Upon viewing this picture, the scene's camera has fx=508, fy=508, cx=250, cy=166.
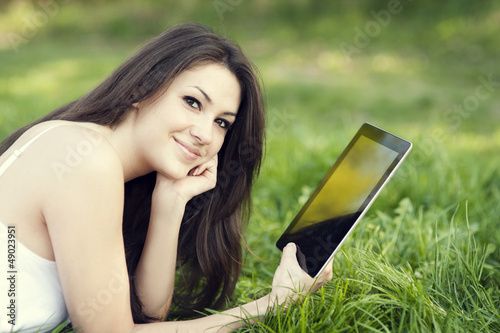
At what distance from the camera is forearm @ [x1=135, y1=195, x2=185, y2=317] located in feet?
6.53

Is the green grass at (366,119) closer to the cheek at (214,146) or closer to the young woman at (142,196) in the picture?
the young woman at (142,196)

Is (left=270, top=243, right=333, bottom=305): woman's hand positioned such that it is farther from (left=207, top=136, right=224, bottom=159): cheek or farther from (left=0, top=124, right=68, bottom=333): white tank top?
(left=0, top=124, right=68, bottom=333): white tank top

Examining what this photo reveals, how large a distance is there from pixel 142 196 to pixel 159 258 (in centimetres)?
35

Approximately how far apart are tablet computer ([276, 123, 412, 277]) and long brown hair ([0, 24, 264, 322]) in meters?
0.35

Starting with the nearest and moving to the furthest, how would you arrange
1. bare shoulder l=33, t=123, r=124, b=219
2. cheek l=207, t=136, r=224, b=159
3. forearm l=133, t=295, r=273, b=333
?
bare shoulder l=33, t=123, r=124, b=219 < forearm l=133, t=295, r=273, b=333 < cheek l=207, t=136, r=224, b=159

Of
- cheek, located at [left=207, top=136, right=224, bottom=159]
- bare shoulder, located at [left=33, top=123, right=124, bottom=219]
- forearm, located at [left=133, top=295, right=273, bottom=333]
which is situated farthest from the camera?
cheek, located at [left=207, top=136, right=224, bottom=159]

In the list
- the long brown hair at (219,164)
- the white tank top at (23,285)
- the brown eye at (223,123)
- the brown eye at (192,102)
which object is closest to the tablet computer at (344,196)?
the long brown hair at (219,164)

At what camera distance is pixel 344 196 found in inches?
77.0

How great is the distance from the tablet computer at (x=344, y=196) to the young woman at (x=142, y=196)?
0.09 meters

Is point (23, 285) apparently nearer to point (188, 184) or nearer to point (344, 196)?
point (188, 184)

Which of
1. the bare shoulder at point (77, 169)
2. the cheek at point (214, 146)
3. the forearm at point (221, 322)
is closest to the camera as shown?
the bare shoulder at point (77, 169)

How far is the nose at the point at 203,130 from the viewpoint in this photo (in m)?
1.85

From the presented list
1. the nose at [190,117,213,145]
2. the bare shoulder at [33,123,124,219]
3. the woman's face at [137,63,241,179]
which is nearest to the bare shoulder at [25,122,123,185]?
the bare shoulder at [33,123,124,219]

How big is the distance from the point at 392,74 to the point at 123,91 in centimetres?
594
